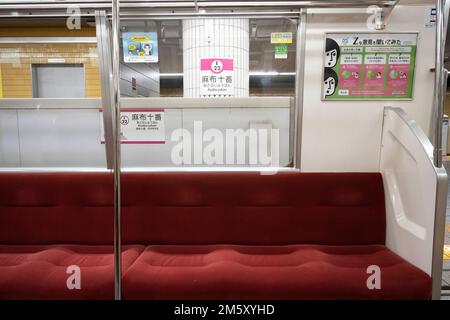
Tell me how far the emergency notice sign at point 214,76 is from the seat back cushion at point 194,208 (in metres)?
0.70

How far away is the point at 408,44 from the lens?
2146 millimetres

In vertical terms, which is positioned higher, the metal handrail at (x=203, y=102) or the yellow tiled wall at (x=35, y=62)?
the yellow tiled wall at (x=35, y=62)

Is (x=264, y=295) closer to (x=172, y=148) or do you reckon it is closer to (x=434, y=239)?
(x=434, y=239)

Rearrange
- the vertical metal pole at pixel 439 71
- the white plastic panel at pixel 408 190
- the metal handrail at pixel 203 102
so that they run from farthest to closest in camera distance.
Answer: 1. the metal handrail at pixel 203 102
2. the white plastic panel at pixel 408 190
3. the vertical metal pole at pixel 439 71

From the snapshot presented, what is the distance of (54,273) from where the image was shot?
1707 mm

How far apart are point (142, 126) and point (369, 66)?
194 cm

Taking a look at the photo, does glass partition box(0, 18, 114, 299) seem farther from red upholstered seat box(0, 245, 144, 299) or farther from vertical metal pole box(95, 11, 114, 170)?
vertical metal pole box(95, 11, 114, 170)

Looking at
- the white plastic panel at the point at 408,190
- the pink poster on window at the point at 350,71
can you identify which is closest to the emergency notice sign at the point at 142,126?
the pink poster on window at the point at 350,71

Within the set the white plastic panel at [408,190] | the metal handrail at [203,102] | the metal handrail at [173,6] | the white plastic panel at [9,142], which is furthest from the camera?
the white plastic panel at [9,142]

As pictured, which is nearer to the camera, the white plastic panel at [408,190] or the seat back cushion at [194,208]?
the white plastic panel at [408,190]

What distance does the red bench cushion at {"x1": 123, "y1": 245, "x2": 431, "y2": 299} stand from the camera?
1576 millimetres

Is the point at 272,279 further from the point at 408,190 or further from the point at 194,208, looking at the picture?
the point at 408,190

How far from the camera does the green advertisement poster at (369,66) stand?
2.15 m

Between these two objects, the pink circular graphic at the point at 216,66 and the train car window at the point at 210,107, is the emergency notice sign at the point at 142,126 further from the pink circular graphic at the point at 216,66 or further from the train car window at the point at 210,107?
the pink circular graphic at the point at 216,66
